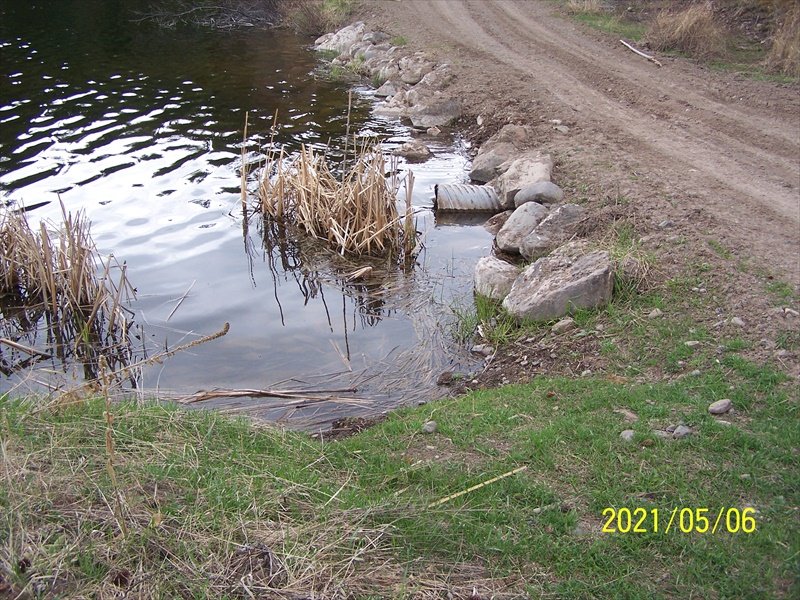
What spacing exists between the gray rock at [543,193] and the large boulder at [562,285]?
203 centimetres

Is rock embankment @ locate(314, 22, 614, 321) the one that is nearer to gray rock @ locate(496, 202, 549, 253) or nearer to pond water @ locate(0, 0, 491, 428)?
gray rock @ locate(496, 202, 549, 253)

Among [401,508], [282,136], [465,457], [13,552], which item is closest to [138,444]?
[13,552]

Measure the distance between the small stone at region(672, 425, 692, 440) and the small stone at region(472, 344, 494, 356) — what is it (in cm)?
236

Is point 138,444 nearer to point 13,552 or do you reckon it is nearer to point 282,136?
point 13,552

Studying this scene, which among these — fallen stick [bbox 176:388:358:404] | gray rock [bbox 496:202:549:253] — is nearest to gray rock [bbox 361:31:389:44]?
gray rock [bbox 496:202:549:253]

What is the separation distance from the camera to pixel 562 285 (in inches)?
271

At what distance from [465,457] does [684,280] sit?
3.08 m

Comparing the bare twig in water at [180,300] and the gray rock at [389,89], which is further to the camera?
the gray rock at [389,89]

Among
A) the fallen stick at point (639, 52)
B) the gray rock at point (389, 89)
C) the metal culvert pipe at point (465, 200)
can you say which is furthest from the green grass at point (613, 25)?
the metal culvert pipe at point (465, 200)

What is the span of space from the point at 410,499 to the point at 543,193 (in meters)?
6.00

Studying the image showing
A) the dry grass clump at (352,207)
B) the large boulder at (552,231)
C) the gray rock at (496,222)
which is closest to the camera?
the large boulder at (552,231)

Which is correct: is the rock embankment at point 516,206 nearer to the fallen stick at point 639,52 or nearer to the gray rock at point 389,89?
the gray rock at point 389,89

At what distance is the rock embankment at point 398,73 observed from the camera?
1458 centimetres

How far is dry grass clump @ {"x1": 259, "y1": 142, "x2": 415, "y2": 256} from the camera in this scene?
880 centimetres
